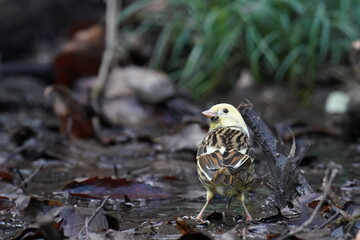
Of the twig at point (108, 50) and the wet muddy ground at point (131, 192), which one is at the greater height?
the twig at point (108, 50)

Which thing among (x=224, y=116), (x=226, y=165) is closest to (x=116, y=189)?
(x=224, y=116)

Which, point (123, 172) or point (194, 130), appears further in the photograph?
point (194, 130)

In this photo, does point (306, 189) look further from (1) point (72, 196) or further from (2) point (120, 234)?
(1) point (72, 196)

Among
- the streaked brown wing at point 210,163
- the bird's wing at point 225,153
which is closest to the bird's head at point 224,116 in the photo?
the bird's wing at point 225,153

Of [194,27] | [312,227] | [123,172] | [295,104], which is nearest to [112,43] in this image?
[194,27]

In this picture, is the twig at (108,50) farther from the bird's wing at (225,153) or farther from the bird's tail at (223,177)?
the bird's tail at (223,177)

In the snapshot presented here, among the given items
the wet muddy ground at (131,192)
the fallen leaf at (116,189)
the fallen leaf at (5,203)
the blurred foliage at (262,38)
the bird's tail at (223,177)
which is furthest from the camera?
the blurred foliage at (262,38)

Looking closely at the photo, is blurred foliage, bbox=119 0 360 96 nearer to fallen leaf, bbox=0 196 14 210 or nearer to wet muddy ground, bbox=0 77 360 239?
wet muddy ground, bbox=0 77 360 239
